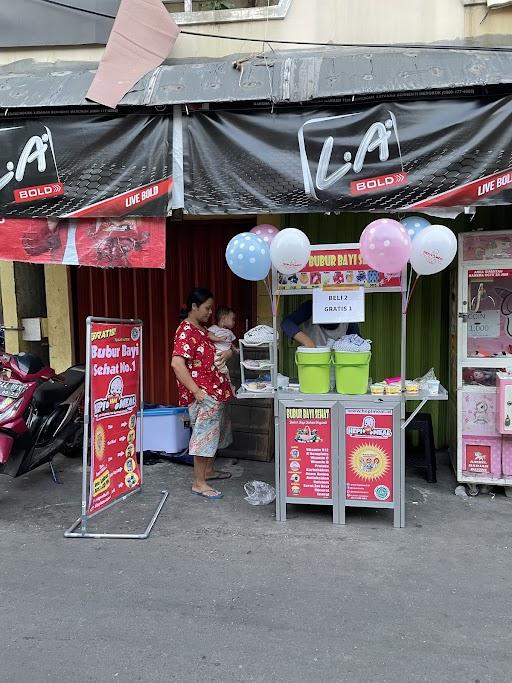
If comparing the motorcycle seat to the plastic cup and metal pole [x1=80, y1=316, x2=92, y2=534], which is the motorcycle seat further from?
the plastic cup

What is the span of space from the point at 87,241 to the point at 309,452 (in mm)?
2544

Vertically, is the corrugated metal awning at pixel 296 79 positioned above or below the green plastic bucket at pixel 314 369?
above

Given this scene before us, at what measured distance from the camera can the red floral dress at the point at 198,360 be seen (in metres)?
4.66

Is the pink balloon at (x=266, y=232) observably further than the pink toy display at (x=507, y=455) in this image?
No

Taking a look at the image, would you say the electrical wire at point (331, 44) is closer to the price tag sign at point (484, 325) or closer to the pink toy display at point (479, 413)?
the price tag sign at point (484, 325)

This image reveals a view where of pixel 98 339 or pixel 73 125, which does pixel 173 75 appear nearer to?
pixel 73 125

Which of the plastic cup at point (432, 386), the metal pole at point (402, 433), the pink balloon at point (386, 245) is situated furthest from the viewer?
the plastic cup at point (432, 386)

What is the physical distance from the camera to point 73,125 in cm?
463

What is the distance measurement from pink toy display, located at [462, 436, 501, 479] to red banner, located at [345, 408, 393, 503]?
3.57 feet

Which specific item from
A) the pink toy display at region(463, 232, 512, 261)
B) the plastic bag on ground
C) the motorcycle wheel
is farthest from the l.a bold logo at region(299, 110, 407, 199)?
the motorcycle wheel

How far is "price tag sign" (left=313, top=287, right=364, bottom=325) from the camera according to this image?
4145 mm

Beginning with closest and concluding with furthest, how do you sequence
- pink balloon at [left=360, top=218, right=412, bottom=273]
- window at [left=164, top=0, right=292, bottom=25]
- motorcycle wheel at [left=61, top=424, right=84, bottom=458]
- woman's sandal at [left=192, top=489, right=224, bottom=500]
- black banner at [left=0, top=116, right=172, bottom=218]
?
pink balloon at [left=360, top=218, right=412, bottom=273], black banner at [left=0, top=116, right=172, bottom=218], woman's sandal at [left=192, top=489, right=224, bottom=500], window at [left=164, top=0, right=292, bottom=25], motorcycle wheel at [left=61, top=424, right=84, bottom=458]

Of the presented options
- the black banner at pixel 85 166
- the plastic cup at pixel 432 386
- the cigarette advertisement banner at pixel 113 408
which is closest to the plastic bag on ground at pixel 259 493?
the cigarette advertisement banner at pixel 113 408

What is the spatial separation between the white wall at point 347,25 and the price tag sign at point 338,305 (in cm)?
256
